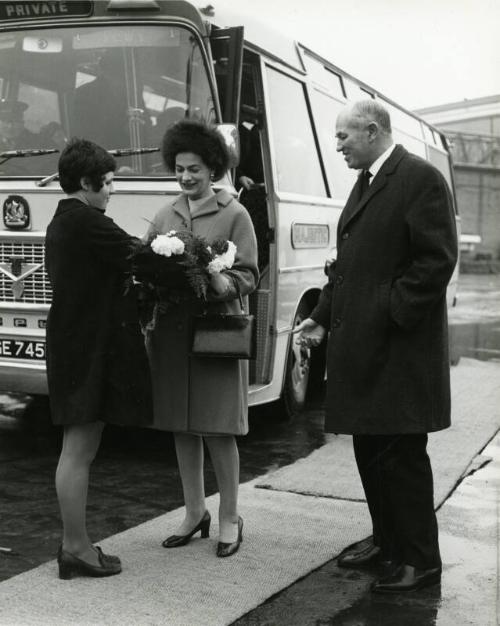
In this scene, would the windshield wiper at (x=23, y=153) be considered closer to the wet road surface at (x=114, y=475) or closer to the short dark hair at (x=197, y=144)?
the wet road surface at (x=114, y=475)

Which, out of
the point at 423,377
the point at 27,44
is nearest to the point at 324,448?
the point at 423,377

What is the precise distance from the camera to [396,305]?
3.88 m

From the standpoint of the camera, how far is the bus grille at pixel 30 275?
6.38m

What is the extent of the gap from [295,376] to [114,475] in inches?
97.0

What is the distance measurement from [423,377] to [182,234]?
3.81 ft

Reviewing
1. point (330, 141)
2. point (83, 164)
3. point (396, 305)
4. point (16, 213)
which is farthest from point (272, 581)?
point (330, 141)

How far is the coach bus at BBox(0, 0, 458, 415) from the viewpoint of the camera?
6320mm

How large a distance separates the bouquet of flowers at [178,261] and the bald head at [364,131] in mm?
701

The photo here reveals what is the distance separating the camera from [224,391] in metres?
4.39

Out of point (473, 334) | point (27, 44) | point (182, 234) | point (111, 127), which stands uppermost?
point (27, 44)

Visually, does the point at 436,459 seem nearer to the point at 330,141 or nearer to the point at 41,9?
the point at 330,141

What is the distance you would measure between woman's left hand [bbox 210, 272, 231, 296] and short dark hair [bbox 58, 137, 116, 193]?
62cm

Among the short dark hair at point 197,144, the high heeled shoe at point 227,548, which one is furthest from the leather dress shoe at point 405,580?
the short dark hair at point 197,144

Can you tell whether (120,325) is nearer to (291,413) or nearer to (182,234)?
(182,234)
